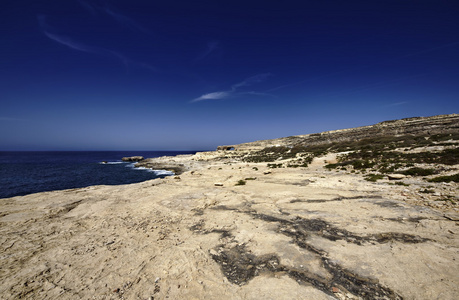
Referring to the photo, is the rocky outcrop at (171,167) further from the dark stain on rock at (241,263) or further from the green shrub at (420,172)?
the green shrub at (420,172)

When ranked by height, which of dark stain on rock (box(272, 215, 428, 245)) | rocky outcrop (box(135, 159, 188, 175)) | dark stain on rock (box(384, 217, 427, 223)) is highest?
dark stain on rock (box(384, 217, 427, 223))

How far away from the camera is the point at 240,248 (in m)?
6.40

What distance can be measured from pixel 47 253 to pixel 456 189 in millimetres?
20569

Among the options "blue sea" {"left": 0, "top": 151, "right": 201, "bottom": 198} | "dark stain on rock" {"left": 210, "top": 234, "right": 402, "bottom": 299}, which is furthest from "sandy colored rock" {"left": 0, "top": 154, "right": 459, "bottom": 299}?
"blue sea" {"left": 0, "top": 151, "right": 201, "bottom": 198}

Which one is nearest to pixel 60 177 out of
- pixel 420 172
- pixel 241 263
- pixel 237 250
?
pixel 237 250

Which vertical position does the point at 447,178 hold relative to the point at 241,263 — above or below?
above

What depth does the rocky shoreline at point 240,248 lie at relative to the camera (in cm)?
468

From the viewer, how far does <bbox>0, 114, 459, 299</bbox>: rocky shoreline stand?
4680 mm

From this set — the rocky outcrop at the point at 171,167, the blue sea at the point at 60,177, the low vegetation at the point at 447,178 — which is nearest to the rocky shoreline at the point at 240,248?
the low vegetation at the point at 447,178

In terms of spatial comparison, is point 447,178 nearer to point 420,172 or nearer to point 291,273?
point 420,172

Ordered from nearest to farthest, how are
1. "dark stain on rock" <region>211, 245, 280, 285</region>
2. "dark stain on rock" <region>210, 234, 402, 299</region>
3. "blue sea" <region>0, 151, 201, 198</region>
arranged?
1. "dark stain on rock" <region>210, 234, 402, 299</region>
2. "dark stain on rock" <region>211, 245, 280, 285</region>
3. "blue sea" <region>0, 151, 201, 198</region>

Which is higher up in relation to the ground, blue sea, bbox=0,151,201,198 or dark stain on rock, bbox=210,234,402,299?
dark stain on rock, bbox=210,234,402,299

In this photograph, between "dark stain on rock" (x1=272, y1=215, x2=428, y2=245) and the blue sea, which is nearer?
"dark stain on rock" (x1=272, y1=215, x2=428, y2=245)

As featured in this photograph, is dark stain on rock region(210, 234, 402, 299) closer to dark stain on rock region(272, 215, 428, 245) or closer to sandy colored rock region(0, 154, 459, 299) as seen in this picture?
sandy colored rock region(0, 154, 459, 299)
